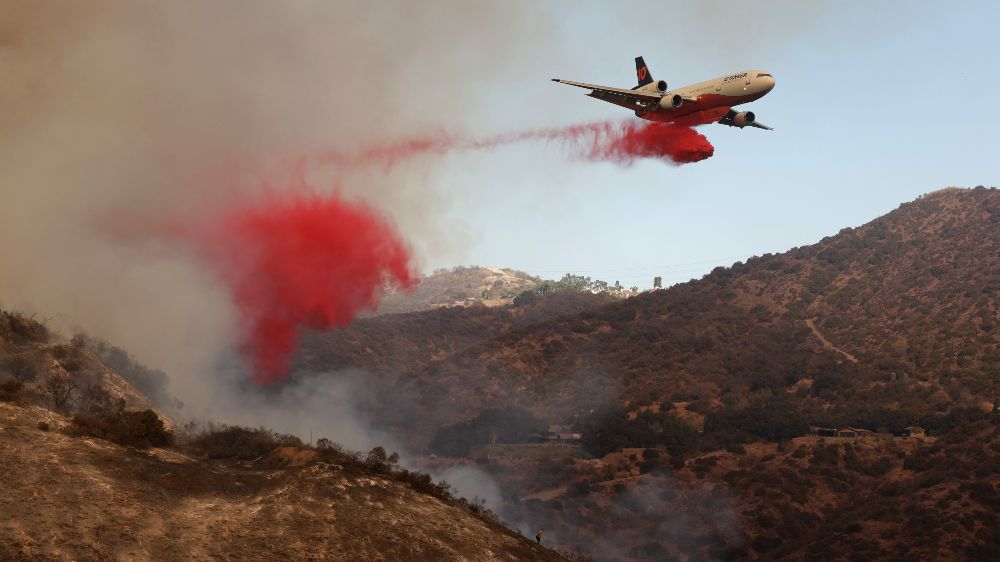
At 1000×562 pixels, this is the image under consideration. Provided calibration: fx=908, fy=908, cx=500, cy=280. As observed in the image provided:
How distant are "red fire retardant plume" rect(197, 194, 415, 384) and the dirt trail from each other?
189ft

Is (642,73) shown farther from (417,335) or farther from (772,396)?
(417,335)

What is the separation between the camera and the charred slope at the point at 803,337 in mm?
87312

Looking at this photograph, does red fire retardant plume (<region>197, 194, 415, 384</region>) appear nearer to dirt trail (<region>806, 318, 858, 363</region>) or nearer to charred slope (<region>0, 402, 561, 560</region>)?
charred slope (<region>0, 402, 561, 560</region>)

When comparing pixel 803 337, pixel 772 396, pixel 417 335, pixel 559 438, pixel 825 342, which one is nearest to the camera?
pixel 559 438

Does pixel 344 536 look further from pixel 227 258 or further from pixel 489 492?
pixel 489 492

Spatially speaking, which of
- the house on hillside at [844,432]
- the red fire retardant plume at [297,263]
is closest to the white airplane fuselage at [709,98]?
the red fire retardant plume at [297,263]

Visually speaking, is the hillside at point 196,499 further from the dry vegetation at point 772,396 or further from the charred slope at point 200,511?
the dry vegetation at point 772,396

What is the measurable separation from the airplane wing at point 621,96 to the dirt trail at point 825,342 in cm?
5254

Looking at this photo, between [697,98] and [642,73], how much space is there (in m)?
7.07

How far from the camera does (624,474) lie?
252ft

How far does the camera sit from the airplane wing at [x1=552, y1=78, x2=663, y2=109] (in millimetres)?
53344

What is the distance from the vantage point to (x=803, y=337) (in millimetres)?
103438

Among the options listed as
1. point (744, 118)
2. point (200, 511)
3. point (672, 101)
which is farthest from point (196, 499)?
point (744, 118)

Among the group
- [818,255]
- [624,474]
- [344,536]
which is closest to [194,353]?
[344,536]
